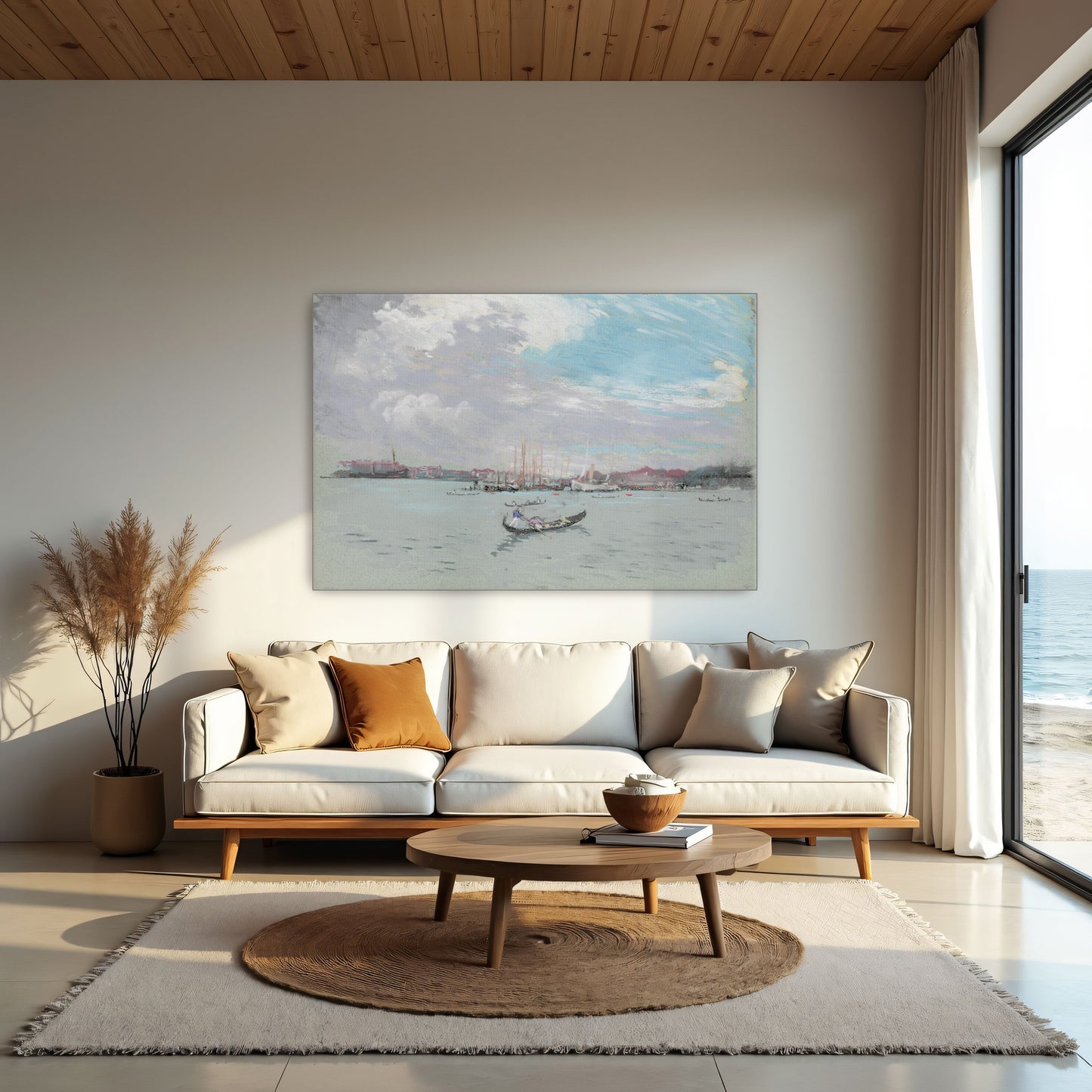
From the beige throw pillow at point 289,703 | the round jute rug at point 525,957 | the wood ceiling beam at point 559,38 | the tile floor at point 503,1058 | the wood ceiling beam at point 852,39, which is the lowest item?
the tile floor at point 503,1058

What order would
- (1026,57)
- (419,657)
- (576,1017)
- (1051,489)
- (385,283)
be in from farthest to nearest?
(385,283) → (419,657) → (1051,489) → (1026,57) → (576,1017)

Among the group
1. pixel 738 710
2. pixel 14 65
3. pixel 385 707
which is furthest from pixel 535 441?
pixel 14 65

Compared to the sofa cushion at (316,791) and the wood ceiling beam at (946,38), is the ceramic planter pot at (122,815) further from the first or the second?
the wood ceiling beam at (946,38)

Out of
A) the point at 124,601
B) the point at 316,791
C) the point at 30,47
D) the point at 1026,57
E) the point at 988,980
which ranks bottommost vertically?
the point at 988,980

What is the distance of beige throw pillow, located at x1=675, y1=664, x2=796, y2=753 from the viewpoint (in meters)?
4.39


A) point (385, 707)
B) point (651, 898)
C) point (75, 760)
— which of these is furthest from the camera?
point (75, 760)

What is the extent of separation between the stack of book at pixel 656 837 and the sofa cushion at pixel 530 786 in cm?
77

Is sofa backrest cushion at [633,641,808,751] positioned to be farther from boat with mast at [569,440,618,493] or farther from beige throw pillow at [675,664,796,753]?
boat with mast at [569,440,618,493]

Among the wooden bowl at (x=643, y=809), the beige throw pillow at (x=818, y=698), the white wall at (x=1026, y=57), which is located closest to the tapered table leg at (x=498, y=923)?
the wooden bowl at (x=643, y=809)

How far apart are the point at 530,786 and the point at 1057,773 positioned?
6.58 ft

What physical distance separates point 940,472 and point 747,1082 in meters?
3.07

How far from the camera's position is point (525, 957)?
10.4ft

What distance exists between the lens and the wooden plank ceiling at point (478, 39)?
4.43 m

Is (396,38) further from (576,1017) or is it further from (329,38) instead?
(576,1017)
